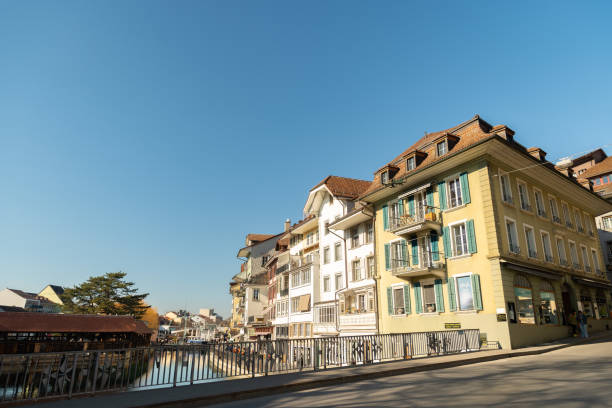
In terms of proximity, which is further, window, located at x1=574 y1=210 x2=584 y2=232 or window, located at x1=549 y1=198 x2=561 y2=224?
window, located at x1=574 y1=210 x2=584 y2=232

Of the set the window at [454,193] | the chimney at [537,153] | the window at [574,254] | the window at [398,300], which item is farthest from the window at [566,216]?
the window at [398,300]

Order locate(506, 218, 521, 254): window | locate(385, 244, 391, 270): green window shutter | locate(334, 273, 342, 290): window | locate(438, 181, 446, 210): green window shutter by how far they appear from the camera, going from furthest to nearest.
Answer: locate(334, 273, 342, 290): window → locate(385, 244, 391, 270): green window shutter → locate(438, 181, 446, 210): green window shutter → locate(506, 218, 521, 254): window

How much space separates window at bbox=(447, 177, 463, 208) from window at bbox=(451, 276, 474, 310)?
14.5 ft

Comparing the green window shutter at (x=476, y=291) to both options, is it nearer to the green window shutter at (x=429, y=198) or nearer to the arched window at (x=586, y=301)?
the green window shutter at (x=429, y=198)

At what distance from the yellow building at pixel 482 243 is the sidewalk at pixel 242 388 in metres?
6.63

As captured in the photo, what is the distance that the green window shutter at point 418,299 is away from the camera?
22516 millimetres

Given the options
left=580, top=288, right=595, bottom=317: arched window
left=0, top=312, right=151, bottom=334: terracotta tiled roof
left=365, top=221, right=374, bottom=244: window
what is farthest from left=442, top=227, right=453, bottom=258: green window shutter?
left=0, top=312, right=151, bottom=334: terracotta tiled roof

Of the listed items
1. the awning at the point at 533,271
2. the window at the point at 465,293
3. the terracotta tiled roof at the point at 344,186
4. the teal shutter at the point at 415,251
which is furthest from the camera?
the terracotta tiled roof at the point at 344,186

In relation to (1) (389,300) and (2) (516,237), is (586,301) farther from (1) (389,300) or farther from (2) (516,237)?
(1) (389,300)

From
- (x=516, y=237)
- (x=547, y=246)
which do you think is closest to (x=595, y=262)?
(x=547, y=246)

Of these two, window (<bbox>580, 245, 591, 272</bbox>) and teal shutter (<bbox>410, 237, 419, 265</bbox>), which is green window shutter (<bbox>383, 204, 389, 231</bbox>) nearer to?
teal shutter (<bbox>410, 237, 419, 265</bbox>)

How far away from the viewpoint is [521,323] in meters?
18.2

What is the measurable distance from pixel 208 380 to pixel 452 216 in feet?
53.8

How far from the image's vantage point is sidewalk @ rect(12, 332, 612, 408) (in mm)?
8156
